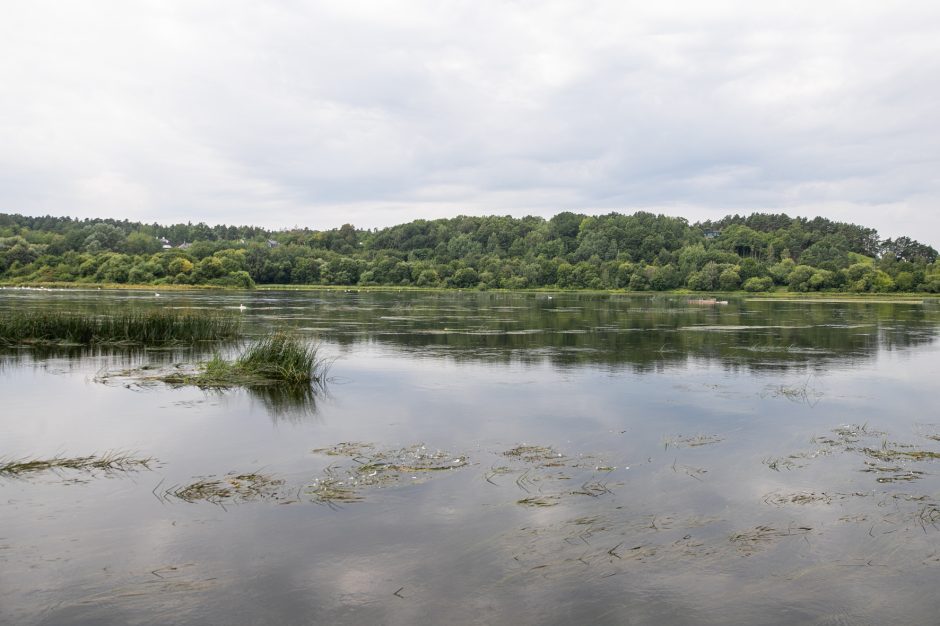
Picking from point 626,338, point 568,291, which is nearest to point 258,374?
point 626,338

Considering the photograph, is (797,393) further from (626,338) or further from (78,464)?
(78,464)

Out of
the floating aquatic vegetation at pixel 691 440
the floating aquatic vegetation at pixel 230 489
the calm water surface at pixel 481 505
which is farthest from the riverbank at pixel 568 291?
the floating aquatic vegetation at pixel 230 489

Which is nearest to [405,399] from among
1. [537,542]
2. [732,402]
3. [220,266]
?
[732,402]

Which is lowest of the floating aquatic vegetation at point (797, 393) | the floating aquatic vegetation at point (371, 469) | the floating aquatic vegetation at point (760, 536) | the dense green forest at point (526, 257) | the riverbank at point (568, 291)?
the floating aquatic vegetation at point (760, 536)

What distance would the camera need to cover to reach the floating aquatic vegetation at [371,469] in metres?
9.38

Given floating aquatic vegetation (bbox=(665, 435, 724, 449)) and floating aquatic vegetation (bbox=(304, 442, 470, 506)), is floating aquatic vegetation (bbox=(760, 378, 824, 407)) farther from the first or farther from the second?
floating aquatic vegetation (bbox=(304, 442, 470, 506))

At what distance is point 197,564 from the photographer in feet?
23.3

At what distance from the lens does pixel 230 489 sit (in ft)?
31.3

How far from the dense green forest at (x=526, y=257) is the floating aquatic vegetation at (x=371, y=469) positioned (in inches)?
4450

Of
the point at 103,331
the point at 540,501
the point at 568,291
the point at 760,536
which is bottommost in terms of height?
the point at 760,536

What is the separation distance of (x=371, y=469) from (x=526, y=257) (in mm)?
142510

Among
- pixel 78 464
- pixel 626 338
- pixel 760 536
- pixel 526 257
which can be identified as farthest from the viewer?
pixel 526 257

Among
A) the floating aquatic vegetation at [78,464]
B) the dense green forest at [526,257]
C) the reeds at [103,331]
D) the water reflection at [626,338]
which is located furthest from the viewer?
the dense green forest at [526,257]

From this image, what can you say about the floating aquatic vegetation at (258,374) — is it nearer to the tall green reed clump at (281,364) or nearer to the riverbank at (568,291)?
the tall green reed clump at (281,364)
